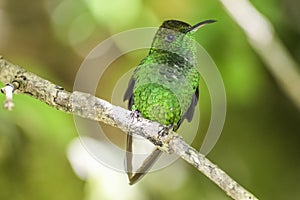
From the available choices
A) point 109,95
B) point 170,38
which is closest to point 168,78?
point 170,38

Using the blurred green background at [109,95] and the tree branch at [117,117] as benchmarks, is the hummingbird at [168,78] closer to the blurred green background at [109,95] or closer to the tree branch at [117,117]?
the tree branch at [117,117]

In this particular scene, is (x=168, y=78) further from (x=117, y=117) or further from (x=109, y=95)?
(x=109, y=95)

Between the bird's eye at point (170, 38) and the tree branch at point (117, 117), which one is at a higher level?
the bird's eye at point (170, 38)

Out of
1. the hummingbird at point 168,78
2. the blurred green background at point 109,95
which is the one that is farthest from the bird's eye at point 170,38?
the blurred green background at point 109,95

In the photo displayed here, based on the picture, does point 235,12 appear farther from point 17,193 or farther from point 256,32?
point 17,193

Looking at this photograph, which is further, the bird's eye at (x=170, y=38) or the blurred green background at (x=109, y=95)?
the blurred green background at (x=109, y=95)

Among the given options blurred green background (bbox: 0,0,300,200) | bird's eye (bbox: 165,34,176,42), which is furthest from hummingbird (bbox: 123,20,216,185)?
blurred green background (bbox: 0,0,300,200)

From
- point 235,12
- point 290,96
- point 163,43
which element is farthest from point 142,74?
point 290,96
